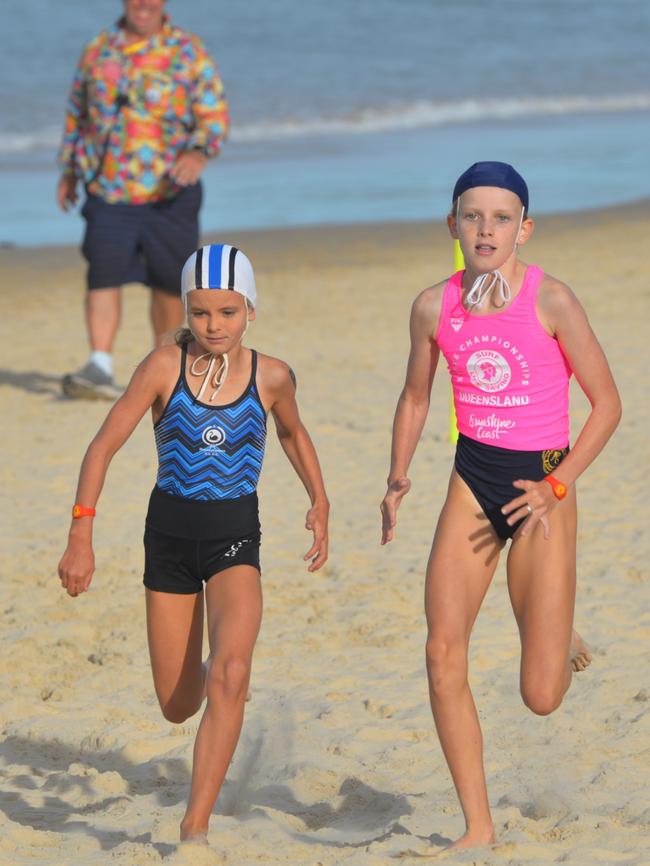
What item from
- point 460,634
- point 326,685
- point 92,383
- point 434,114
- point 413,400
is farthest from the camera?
point 434,114

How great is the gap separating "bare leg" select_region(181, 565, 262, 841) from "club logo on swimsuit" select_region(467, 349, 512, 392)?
1.00 metres

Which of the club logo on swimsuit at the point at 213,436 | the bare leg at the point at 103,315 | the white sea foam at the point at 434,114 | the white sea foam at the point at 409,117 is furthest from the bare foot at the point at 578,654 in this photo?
the white sea foam at the point at 434,114

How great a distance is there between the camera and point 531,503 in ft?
14.7

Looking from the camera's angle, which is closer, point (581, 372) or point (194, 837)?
point (194, 837)

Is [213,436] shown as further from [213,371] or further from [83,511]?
[83,511]

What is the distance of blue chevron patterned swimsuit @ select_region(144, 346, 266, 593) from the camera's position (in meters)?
4.79

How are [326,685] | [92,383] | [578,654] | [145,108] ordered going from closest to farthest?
[578,654] < [326,685] < [145,108] < [92,383]

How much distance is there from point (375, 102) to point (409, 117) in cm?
101

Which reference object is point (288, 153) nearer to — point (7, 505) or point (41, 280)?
point (41, 280)

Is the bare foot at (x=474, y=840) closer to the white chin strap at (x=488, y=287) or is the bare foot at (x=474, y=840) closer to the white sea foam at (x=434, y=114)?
the white chin strap at (x=488, y=287)

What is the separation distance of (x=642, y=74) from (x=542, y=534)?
33.7 metres

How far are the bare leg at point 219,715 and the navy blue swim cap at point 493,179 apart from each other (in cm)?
146

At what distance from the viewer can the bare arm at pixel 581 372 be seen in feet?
15.0

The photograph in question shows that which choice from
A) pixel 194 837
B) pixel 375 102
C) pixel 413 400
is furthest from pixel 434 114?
pixel 194 837
